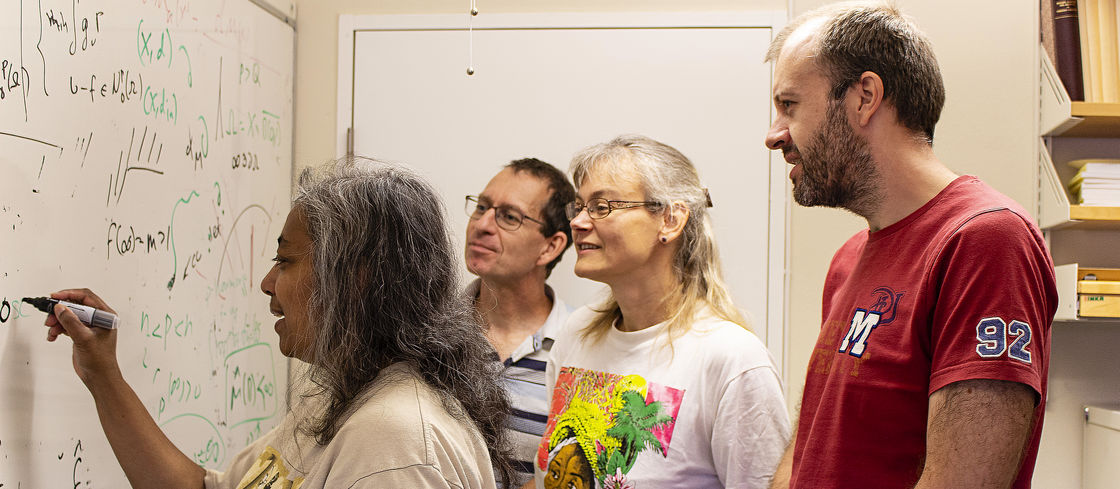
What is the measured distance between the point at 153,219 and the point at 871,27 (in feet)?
4.58

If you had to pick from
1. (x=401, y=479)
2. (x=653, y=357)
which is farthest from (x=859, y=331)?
(x=401, y=479)

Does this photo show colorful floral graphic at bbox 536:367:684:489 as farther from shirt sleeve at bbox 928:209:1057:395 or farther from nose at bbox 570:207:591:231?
shirt sleeve at bbox 928:209:1057:395

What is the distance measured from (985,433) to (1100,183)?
1.48 metres

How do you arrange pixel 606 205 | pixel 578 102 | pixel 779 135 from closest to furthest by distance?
pixel 779 135 → pixel 606 205 → pixel 578 102

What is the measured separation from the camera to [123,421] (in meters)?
1.40

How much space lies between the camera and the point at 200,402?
194cm

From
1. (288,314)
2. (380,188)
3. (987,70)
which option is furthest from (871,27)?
(987,70)

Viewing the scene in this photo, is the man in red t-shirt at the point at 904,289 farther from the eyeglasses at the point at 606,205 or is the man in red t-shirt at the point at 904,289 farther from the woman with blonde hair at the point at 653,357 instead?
the eyeglasses at the point at 606,205

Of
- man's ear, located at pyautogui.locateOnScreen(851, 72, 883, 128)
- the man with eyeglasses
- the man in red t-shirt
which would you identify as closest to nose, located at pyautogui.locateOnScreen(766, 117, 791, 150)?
the man in red t-shirt

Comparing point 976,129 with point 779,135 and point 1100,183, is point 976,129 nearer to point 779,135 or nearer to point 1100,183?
point 1100,183

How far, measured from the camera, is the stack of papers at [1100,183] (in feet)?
6.91

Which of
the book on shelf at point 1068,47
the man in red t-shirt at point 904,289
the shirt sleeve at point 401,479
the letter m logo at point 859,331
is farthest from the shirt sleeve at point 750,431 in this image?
the book on shelf at point 1068,47

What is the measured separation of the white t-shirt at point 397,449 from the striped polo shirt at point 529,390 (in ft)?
2.62

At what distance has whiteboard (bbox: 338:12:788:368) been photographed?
2.45m
